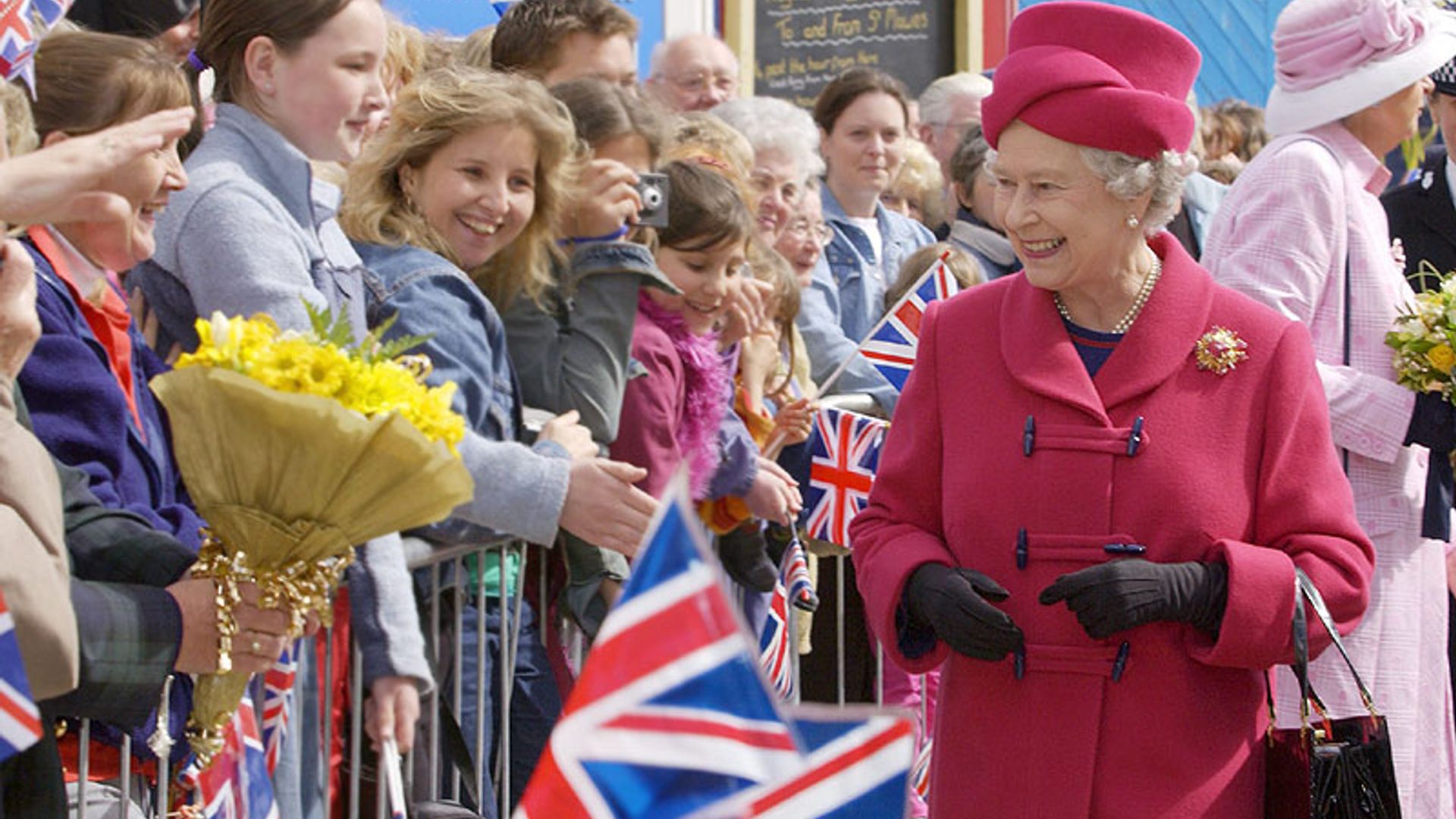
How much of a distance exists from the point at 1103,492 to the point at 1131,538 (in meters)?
0.09

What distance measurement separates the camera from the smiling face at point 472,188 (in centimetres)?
424

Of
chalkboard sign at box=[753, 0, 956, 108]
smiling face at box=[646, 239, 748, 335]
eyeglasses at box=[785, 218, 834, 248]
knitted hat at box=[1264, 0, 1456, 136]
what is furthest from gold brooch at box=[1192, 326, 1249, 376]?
chalkboard sign at box=[753, 0, 956, 108]

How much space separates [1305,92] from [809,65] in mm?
7396

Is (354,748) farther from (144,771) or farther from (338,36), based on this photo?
(338,36)

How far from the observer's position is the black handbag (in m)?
3.31

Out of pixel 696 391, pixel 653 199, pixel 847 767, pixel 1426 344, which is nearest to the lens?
pixel 847 767

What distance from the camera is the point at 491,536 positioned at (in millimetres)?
4055

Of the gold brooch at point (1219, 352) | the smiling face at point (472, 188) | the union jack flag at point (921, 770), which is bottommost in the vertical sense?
the union jack flag at point (921, 770)

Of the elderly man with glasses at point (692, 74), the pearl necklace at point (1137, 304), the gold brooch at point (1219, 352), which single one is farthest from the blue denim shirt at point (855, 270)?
the gold brooch at point (1219, 352)

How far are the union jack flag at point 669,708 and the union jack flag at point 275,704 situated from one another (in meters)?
1.64

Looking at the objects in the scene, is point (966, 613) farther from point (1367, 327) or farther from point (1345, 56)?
point (1345, 56)

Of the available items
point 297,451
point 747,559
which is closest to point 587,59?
point 747,559

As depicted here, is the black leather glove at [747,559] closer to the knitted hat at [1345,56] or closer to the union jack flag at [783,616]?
the union jack flag at [783,616]

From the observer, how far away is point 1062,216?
3535 mm
